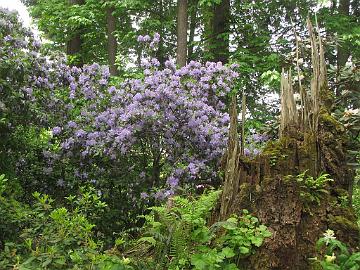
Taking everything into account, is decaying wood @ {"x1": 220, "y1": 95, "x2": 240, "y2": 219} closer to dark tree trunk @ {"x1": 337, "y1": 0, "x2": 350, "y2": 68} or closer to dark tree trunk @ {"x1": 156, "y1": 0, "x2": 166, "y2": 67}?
dark tree trunk @ {"x1": 337, "y1": 0, "x2": 350, "y2": 68}

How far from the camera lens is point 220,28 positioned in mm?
12625

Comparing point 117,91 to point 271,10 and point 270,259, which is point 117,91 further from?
point 271,10

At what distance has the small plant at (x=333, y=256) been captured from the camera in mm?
3180

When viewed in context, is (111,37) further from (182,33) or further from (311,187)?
(311,187)

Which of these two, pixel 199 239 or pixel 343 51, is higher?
pixel 343 51

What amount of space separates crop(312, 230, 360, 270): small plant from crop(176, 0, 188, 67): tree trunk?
8.09 meters

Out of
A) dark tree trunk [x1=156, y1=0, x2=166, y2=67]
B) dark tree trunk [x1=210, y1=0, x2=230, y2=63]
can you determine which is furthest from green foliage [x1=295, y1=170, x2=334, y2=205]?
dark tree trunk [x1=156, y1=0, x2=166, y2=67]

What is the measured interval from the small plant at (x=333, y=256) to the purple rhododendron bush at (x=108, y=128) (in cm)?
218

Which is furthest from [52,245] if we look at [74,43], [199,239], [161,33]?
[161,33]


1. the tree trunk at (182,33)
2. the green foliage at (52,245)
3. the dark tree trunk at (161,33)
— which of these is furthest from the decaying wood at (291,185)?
the dark tree trunk at (161,33)

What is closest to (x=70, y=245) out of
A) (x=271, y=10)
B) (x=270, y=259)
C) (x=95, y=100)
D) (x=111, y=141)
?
(x=270, y=259)

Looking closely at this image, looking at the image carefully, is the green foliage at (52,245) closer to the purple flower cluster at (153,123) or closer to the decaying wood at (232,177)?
the decaying wood at (232,177)

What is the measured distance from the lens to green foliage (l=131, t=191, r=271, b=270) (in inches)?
136

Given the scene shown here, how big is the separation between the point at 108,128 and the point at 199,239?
9.58ft
